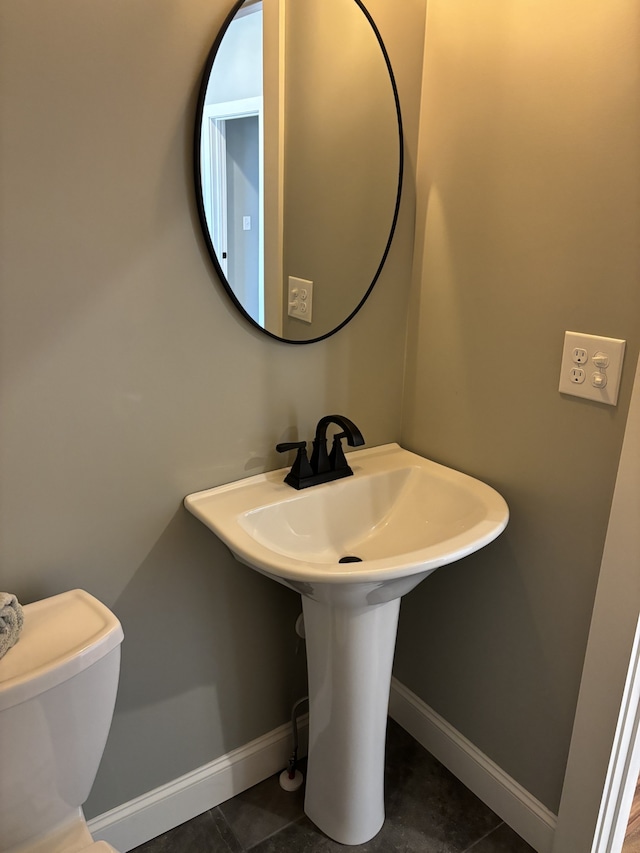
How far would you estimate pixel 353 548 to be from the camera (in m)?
1.54

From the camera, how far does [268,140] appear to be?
1355 mm

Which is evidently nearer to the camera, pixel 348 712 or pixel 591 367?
pixel 591 367

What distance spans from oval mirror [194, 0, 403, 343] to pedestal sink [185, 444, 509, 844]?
374 millimetres

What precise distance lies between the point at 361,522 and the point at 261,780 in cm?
77

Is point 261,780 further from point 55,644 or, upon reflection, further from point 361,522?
point 55,644

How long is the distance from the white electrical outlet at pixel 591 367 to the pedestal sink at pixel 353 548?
0.99 feet

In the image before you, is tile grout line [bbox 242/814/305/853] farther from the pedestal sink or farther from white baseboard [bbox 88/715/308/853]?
white baseboard [bbox 88/715/308/853]

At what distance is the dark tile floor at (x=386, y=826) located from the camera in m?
1.56

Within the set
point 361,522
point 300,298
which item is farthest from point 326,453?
point 300,298

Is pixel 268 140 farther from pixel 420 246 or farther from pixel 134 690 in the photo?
pixel 134 690

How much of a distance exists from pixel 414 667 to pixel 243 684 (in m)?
0.52

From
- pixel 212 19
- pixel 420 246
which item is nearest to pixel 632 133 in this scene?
pixel 420 246

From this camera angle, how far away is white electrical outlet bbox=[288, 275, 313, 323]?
1468mm

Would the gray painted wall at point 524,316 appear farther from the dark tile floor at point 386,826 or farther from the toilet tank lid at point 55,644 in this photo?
the toilet tank lid at point 55,644
